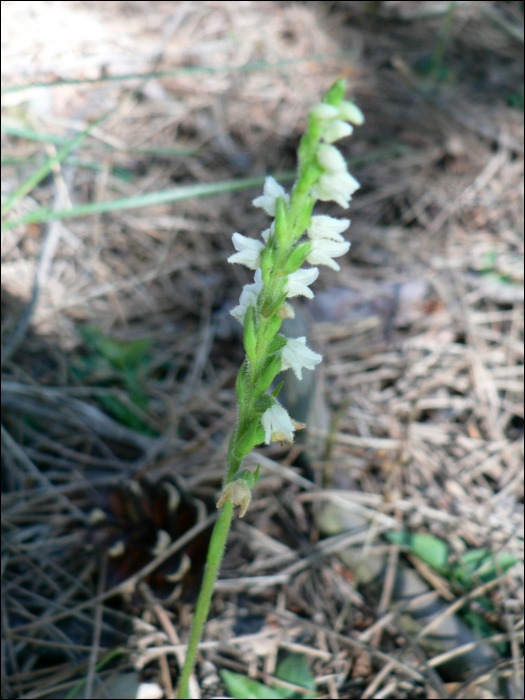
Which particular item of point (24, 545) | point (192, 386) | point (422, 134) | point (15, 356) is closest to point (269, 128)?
point (422, 134)

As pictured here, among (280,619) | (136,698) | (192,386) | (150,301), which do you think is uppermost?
(150,301)

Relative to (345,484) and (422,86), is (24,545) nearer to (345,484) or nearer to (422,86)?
(345,484)

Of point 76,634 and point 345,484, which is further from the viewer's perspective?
point 345,484

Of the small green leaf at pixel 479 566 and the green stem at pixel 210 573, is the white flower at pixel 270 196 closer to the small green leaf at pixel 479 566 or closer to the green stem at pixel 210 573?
the green stem at pixel 210 573

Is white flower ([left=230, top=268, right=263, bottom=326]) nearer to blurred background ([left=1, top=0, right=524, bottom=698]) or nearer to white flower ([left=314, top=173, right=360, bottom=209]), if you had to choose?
white flower ([left=314, top=173, right=360, bottom=209])

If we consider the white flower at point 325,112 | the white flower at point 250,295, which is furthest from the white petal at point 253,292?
the white flower at point 325,112

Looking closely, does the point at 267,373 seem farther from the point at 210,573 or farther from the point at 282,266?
the point at 210,573

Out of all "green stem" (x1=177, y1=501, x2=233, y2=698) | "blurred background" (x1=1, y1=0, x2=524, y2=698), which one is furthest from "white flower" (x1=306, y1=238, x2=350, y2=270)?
"blurred background" (x1=1, y1=0, x2=524, y2=698)
